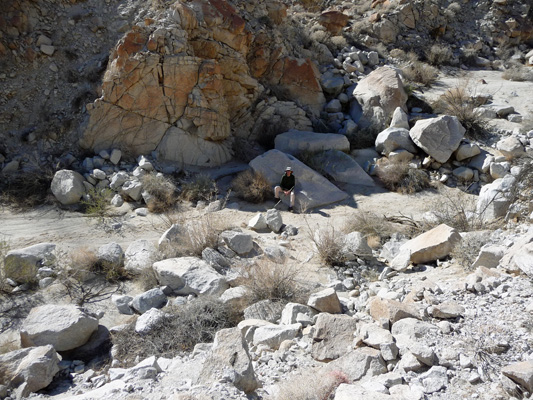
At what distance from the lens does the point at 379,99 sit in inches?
493

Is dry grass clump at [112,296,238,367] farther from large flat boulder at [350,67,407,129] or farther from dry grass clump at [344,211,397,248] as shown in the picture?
large flat boulder at [350,67,407,129]

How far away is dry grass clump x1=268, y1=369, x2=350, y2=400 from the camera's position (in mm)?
3100

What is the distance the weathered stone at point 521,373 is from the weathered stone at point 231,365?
1853 mm

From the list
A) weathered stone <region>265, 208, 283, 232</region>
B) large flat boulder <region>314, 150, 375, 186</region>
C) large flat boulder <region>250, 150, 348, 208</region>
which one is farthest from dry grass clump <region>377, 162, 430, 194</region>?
weathered stone <region>265, 208, 283, 232</region>

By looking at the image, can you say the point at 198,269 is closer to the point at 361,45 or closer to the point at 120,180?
the point at 120,180

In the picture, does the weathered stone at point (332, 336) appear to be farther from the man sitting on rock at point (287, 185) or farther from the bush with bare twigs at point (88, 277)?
the man sitting on rock at point (287, 185)

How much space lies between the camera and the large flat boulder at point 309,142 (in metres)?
11.3

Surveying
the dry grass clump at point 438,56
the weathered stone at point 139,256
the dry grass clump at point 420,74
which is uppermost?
the dry grass clump at point 438,56

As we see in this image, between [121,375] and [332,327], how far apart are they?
2.13m

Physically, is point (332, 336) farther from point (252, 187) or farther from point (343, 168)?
point (343, 168)

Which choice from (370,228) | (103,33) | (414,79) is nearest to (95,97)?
(103,33)

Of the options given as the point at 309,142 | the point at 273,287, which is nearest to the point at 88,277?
the point at 273,287

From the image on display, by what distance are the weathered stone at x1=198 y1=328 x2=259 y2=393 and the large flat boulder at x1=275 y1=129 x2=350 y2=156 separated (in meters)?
7.98

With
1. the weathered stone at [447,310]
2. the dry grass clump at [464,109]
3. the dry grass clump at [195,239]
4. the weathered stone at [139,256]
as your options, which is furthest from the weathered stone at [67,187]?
the dry grass clump at [464,109]
